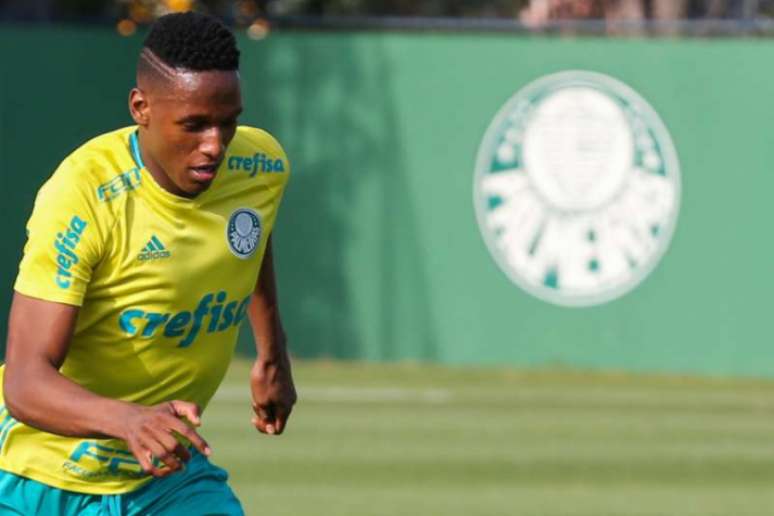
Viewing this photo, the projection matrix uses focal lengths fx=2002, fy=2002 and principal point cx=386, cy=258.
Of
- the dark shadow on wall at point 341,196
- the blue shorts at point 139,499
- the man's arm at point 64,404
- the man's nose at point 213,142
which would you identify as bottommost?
the dark shadow on wall at point 341,196

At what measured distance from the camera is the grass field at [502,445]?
10.1 metres

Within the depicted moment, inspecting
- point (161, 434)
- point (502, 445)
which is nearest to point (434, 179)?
point (502, 445)

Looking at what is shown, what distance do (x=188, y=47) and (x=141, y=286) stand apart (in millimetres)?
600

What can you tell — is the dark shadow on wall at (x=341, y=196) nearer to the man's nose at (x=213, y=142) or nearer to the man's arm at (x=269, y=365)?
the man's arm at (x=269, y=365)

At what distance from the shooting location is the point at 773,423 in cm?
1366

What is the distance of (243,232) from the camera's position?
5.15 meters

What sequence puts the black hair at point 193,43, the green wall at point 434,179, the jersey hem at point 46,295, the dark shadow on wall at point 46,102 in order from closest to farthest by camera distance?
the jersey hem at point 46,295 → the black hair at point 193,43 → the green wall at point 434,179 → the dark shadow on wall at point 46,102

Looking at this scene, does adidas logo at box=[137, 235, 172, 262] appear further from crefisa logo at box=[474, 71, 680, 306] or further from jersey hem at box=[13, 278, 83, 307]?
crefisa logo at box=[474, 71, 680, 306]

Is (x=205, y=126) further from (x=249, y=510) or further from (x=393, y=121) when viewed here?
(x=393, y=121)

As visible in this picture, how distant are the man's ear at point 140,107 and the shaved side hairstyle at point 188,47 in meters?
0.05

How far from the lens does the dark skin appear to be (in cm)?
438

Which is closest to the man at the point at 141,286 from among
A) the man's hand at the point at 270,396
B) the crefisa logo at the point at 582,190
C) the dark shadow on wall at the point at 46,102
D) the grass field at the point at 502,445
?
the man's hand at the point at 270,396

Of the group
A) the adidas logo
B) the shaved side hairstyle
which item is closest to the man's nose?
the shaved side hairstyle

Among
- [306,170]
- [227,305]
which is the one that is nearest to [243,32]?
[306,170]
